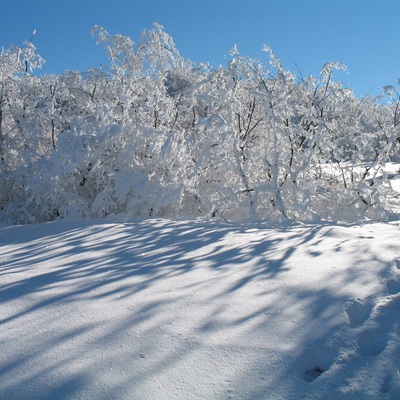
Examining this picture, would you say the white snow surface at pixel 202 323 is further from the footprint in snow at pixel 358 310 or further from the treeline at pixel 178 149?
the treeline at pixel 178 149

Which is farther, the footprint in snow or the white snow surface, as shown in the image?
the footprint in snow

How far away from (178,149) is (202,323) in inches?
245

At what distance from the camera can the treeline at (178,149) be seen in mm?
7996

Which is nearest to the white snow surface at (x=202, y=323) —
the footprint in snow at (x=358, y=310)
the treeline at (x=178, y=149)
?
the footprint in snow at (x=358, y=310)

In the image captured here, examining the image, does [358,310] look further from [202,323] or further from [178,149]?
[178,149]

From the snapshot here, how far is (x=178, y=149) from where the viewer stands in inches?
334

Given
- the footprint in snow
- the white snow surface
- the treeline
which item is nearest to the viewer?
the white snow surface

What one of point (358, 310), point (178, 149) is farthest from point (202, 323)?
point (178, 149)

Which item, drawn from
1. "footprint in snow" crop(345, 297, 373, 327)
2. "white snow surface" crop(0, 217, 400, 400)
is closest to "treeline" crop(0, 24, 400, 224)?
"white snow surface" crop(0, 217, 400, 400)

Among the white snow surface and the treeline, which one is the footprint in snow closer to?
the white snow surface

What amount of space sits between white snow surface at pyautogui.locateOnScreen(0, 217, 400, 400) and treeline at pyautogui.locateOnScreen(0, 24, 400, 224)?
3.76 metres

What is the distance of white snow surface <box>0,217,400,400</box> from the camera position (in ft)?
6.51

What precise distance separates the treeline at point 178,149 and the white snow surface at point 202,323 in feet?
12.3

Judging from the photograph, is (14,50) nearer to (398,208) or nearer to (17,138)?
(17,138)
